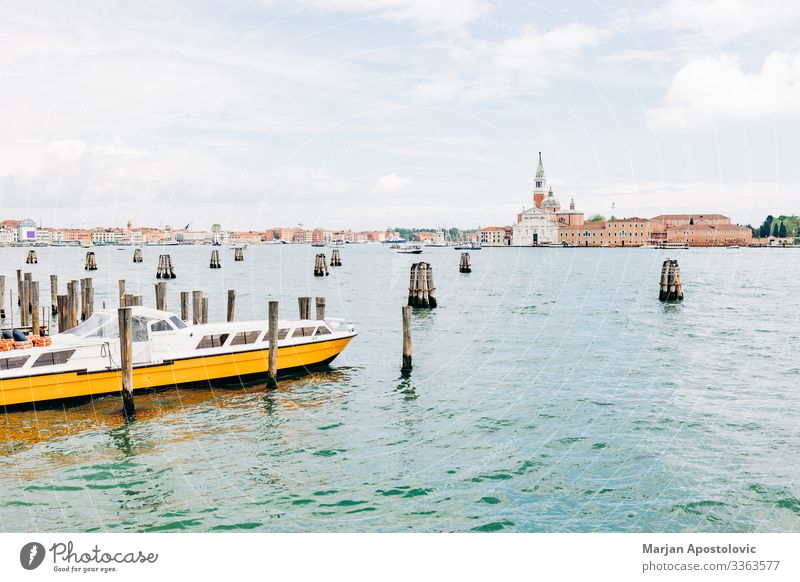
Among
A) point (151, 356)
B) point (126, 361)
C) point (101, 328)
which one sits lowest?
point (151, 356)

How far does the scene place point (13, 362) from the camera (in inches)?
791

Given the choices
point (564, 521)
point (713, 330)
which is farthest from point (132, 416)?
point (713, 330)

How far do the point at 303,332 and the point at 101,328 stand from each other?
23.0 ft

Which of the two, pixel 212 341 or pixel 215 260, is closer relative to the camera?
pixel 212 341

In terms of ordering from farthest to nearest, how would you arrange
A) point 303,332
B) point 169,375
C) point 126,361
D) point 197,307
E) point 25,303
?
point 25,303, point 197,307, point 303,332, point 169,375, point 126,361

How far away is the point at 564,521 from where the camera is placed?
1266 cm

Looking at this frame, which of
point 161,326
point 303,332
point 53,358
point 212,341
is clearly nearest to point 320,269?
point 303,332

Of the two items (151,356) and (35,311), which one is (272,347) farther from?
(35,311)

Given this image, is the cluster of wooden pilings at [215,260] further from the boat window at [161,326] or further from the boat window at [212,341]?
the boat window at [161,326]

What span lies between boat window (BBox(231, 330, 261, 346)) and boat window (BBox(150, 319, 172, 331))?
2.22 m

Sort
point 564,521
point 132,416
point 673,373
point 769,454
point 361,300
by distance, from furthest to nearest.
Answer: point 361,300, point 673,373, point 132,416, point 769,454, point 564,521

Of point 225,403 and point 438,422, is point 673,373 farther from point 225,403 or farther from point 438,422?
point 225,403

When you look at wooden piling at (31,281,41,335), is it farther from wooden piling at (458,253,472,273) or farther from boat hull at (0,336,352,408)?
wooden piling at (458,253,472,273)
